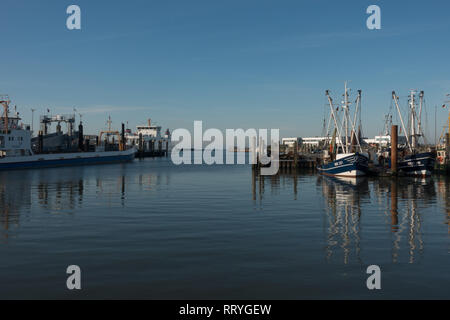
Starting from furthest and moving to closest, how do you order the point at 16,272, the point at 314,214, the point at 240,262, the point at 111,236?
the point at 314,214 → the point at 111,236 → the point at 240,262 → the point at 16,272

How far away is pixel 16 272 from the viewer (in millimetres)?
12500

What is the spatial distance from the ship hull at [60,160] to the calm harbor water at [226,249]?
5796 cm

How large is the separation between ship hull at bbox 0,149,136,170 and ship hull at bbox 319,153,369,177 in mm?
67185

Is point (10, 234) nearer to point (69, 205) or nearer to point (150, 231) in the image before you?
point (150, 231)

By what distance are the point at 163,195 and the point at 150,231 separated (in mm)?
17093

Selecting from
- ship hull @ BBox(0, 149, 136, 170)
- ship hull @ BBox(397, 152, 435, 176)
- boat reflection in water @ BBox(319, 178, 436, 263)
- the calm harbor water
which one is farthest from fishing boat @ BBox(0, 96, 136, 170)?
ship hull @ BBox(397, 152, 435, 176)

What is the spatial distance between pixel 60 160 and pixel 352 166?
250 feet

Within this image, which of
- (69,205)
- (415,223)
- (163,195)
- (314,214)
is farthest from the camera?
(163,195)

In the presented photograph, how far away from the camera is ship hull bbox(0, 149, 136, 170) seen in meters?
79.8

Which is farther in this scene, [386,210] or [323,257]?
[386,210]

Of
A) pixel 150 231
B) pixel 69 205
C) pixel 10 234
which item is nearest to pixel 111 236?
pixel 150 231

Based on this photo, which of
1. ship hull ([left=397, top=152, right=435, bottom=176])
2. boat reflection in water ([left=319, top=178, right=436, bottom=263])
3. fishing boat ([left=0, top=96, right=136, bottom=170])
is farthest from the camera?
fishing boat ([left=0, top=96, right=136, bottom=170])

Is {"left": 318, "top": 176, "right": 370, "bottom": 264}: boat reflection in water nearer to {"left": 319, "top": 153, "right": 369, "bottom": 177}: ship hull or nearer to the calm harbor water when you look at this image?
the calm harbor water

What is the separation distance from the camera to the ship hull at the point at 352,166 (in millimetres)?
53438
